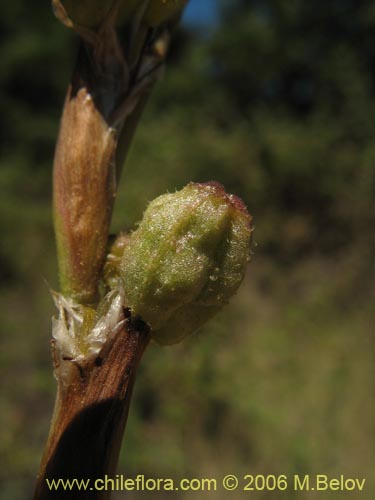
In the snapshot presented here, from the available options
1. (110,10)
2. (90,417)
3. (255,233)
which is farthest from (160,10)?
(255,233)

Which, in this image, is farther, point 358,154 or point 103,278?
point 358,154

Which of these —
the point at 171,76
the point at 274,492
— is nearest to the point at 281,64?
the point at 171,76

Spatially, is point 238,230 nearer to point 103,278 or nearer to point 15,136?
point 103,278

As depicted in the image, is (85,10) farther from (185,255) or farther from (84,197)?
(185,255)

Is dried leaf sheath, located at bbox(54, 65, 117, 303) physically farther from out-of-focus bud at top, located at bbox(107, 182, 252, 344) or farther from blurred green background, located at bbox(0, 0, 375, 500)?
blurred green background, located at bbox(0, 0, 375, 500)

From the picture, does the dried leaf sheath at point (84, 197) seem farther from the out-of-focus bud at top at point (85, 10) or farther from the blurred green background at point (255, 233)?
the blurred green background at point (255, 233)

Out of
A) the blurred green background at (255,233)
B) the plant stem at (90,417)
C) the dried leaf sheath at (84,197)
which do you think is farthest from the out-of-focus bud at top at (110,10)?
the blurred green background at (255,233)

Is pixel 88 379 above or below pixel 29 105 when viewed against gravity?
below
